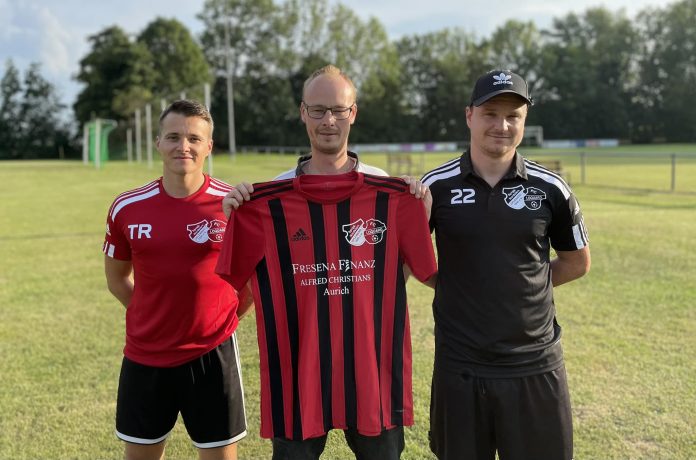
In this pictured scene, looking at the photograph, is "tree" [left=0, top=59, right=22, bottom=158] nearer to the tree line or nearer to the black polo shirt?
the tree line

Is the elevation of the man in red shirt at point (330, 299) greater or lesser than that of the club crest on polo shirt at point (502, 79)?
lesser

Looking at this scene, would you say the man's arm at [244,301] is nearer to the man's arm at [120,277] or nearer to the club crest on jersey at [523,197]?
the man's arm at [120,277]

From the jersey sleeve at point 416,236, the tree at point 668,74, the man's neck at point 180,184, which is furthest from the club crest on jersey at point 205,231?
the tree at point 668,74

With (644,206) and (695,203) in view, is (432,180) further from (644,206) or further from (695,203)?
(695,203)

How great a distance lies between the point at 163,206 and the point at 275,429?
3.87 ft

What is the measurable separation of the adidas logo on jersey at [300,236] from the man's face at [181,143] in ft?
2.28

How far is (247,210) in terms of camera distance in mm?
2523

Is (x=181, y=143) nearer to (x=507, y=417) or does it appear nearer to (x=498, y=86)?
(x=498, y=86)

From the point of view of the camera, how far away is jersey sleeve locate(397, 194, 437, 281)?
2500mm

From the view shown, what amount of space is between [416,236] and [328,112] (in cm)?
65

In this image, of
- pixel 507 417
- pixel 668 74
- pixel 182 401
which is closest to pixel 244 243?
pixel 182 401

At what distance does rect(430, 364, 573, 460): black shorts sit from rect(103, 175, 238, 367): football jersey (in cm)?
118

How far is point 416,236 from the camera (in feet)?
8.24

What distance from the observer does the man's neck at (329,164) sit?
8.40 ft
